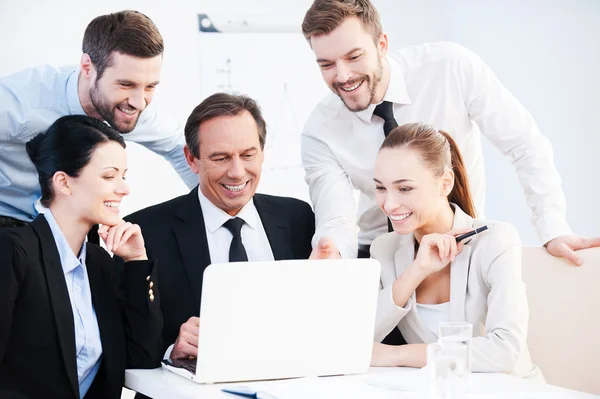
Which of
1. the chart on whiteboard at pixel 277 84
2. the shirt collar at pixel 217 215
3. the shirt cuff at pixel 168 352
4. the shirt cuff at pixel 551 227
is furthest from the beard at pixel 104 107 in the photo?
the chart on whiteboard at pixel 277 84

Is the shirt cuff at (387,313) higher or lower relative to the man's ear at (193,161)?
lower

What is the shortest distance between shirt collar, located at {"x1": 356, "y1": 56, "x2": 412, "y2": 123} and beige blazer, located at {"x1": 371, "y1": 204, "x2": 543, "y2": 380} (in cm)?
56

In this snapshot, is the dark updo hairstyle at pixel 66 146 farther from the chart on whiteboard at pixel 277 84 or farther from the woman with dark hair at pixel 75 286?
the chart on whiteboard at pixel 277 84

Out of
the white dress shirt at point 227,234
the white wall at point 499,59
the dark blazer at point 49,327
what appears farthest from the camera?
the white wall at point 499,59

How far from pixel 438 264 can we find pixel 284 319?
560mm

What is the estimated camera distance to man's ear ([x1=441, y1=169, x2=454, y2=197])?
2459 millimetres

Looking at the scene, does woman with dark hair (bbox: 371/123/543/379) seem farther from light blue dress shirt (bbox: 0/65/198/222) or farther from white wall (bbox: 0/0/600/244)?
white wall (bbox: 0/0/600/244)

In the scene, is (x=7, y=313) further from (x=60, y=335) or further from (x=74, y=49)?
(x=74, y=49)

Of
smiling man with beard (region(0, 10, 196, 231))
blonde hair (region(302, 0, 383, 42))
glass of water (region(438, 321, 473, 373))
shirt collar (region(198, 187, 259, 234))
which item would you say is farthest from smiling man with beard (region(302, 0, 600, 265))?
glass of water (region(438, 321, 473, 373))

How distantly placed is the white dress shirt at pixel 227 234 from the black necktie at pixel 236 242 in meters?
0.02

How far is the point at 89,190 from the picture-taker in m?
2.27

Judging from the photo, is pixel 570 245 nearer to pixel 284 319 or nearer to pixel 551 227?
pixel 551 227

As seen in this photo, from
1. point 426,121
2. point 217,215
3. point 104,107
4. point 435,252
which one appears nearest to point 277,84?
point 426,121

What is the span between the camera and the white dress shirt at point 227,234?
100 inches
